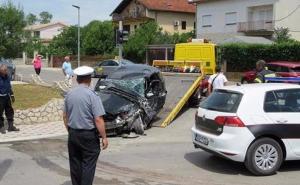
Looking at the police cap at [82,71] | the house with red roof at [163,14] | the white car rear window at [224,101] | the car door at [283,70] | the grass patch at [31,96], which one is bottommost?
the grass patch at [31,96]

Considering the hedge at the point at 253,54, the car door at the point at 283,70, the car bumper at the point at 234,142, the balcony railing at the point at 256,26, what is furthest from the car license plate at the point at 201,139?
the balcony railing at the point at 256,26

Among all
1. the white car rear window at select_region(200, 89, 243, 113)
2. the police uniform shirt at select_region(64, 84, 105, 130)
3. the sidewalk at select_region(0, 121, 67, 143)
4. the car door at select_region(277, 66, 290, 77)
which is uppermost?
the police uniform shirt at select_region(64, 84, 105, 130)

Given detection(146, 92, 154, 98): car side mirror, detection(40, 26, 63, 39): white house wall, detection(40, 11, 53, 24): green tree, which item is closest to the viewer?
detection(146, 92, 154, 98): car side mirror

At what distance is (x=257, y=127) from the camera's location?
8.74m

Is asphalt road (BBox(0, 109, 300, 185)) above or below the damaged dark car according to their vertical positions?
below

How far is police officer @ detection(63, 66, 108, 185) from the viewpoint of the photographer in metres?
6.52

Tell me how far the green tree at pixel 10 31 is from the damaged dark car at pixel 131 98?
20.1m

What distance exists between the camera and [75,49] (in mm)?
75750

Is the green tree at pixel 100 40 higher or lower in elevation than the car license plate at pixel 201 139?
higher

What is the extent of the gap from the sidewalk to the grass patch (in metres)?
0.93

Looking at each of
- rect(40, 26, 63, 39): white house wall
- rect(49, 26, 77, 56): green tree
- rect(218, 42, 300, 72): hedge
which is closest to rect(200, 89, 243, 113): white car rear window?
rect(218, 42, 300, 72): hedge

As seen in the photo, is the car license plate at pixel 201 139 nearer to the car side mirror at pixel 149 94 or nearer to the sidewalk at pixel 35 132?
the sidewalk at pixel 35 132

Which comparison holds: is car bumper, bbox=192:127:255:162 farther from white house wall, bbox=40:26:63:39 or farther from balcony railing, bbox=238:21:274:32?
white house wall, bbox=40:26:63:39

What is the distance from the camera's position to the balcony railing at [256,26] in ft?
158
